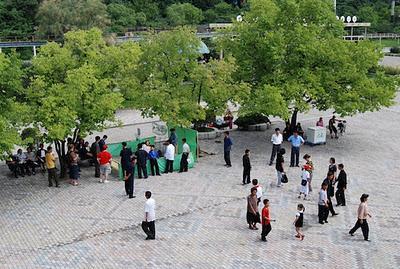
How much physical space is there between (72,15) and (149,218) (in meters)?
34.5

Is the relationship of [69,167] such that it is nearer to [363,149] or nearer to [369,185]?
[369,185]

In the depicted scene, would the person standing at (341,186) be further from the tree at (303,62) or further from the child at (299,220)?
the tree at (303,62)

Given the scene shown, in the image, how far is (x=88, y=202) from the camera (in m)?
17.4

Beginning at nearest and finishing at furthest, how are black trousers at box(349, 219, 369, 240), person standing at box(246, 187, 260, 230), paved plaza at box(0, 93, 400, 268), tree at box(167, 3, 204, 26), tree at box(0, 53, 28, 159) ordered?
paved plaza at box(0, 93, 400, 268) → black trousers at box(349, 219, 369, 240) → person standing at box(246, 187, 260, 230) → tree at box(0, 53, 28, 159) → tree at box(167, 3, 204, 26)

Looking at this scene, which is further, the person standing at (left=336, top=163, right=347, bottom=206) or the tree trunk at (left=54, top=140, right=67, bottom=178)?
the tree trunk at (left=54, top=140, right=67, bottom=178)

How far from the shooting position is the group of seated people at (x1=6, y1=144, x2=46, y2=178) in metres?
20.3

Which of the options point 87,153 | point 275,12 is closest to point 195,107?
point 87,153

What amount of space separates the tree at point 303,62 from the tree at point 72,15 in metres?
23.9

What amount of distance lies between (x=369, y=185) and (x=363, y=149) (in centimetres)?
529

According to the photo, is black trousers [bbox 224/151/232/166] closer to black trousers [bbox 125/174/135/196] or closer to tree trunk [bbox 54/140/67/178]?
black trousers [bbox 125/174/135/196]

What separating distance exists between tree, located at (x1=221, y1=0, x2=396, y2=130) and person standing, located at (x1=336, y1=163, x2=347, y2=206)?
235 inches

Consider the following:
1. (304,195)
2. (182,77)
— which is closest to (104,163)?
(182,77)

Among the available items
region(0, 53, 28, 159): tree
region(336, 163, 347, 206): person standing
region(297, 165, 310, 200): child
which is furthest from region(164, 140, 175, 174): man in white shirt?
region(336, 163, 347, 206): person standing

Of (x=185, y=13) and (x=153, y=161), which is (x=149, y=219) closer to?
(x=153, y=161)
